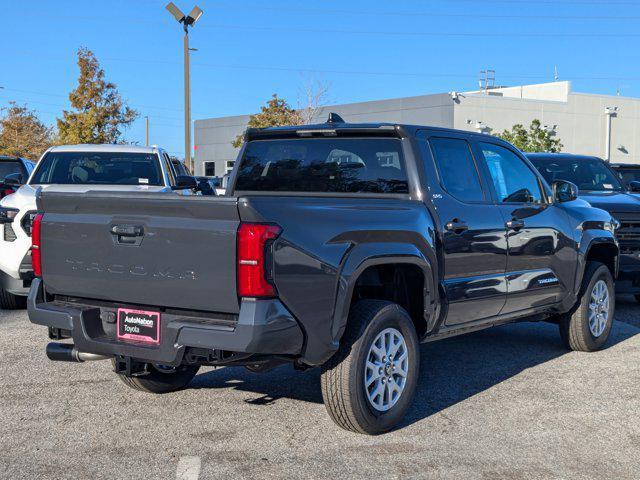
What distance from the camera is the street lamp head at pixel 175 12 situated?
24.0 m

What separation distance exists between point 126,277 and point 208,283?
0.60 m

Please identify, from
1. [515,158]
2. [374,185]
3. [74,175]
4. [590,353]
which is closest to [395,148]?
[374,185]

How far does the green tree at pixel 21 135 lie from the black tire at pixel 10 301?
41.8m

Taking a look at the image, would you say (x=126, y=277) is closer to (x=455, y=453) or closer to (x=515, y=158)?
(x=455, y=453)

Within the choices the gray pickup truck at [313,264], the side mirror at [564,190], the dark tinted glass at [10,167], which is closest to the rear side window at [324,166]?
the gray pickup truck at [313,264]

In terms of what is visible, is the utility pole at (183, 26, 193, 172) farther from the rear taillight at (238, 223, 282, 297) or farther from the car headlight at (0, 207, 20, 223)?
the rear taillight at (238, 223, 282, 297)

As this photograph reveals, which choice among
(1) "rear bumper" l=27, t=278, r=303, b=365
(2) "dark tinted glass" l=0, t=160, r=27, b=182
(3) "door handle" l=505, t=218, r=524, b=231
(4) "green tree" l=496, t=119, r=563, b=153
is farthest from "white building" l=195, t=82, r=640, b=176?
(1) "rear bumper" l=27, t=278, r=303, b=365

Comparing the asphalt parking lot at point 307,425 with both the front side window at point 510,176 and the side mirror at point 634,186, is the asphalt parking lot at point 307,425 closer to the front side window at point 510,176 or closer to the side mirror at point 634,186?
the front side window at point 510,176

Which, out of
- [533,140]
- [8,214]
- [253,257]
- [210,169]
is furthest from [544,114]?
[253,257]

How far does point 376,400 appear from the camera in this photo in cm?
533

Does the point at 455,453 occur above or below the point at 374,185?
below

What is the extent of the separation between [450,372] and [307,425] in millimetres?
2009

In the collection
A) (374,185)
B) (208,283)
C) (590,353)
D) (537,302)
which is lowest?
(590,353)

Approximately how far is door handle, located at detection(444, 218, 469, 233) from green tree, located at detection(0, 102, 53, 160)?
1864 inches
